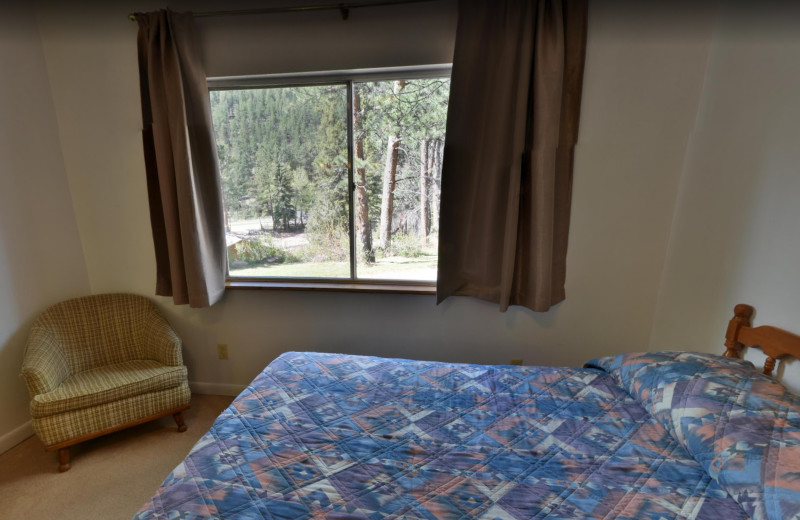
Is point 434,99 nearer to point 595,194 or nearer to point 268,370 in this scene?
point 595,194

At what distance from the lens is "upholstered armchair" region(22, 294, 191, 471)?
165 centimetres

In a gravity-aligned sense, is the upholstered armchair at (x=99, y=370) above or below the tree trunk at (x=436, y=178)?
below

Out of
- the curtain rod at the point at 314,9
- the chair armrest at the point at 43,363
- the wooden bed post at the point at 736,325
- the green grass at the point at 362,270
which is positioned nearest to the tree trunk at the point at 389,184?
the green grass at the point at 362,270

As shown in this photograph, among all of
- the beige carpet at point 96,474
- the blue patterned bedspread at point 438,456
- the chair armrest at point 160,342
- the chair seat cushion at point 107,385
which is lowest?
the beige carpet at point 96,474

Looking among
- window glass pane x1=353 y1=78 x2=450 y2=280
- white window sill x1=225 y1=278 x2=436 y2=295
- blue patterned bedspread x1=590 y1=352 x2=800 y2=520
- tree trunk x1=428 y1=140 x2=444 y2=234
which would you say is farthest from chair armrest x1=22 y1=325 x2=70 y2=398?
blue patterned bedspread x1=590 y1=352 x2=800 y2=520

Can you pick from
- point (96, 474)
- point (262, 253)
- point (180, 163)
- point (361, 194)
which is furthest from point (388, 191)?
point (96, 474)

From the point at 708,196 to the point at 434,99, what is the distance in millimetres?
1392

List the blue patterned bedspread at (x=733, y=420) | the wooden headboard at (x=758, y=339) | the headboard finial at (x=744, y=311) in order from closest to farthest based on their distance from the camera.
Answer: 1. the blue patterned bedspread at (x=733, y=420)
2. the wooden headboard at (x=758, y=339)
3. the headboard finial at (x=744, y=311)

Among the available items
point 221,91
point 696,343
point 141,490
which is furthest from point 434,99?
point 141,490

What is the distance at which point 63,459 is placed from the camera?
66.7 inches

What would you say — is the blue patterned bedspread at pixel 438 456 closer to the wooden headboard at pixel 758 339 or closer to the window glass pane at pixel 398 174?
the wooden headboard at pixel 758 339

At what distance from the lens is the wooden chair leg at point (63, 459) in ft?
5.54

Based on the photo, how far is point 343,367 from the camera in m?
1.55

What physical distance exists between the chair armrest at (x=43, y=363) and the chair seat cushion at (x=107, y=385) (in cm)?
4
